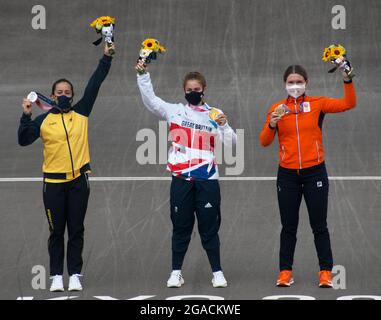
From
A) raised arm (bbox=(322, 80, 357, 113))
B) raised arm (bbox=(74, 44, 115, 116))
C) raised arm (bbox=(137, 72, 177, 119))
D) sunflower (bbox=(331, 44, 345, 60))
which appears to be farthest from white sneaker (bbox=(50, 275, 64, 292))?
sunflower (bbox=(331, 44, 345, 60))

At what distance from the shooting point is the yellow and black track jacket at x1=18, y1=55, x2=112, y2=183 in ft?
33.9

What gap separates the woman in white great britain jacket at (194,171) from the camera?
34.2 feet

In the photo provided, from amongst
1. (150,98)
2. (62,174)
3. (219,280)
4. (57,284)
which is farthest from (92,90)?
(219,280)

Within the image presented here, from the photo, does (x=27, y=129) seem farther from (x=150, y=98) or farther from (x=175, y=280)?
(x=175, y=280)

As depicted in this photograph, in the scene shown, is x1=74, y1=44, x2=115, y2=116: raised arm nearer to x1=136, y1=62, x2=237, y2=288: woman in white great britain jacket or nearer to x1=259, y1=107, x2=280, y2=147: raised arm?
x1=136, y1=62, x2=237, y2=288: woman in white great britain jacket

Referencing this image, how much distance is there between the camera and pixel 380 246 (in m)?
11.7

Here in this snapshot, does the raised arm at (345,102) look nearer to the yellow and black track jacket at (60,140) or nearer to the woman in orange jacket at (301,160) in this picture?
the woman in orange jacket at (301,160)

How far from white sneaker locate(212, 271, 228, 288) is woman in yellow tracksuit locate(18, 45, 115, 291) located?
123 centimetres

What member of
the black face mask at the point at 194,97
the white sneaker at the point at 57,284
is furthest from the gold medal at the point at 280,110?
the white sneaker at the point at 57,284

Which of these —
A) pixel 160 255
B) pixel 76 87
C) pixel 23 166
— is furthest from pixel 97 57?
pixel 160 255

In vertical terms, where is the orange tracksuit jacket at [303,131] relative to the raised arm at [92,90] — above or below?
below

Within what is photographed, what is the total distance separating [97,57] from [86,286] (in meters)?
10.1

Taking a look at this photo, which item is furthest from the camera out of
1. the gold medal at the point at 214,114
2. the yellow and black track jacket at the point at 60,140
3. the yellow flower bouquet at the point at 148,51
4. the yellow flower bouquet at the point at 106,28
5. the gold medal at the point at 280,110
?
the yellow flower bouquet at the point at 106,28

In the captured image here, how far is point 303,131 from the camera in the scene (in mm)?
10352
